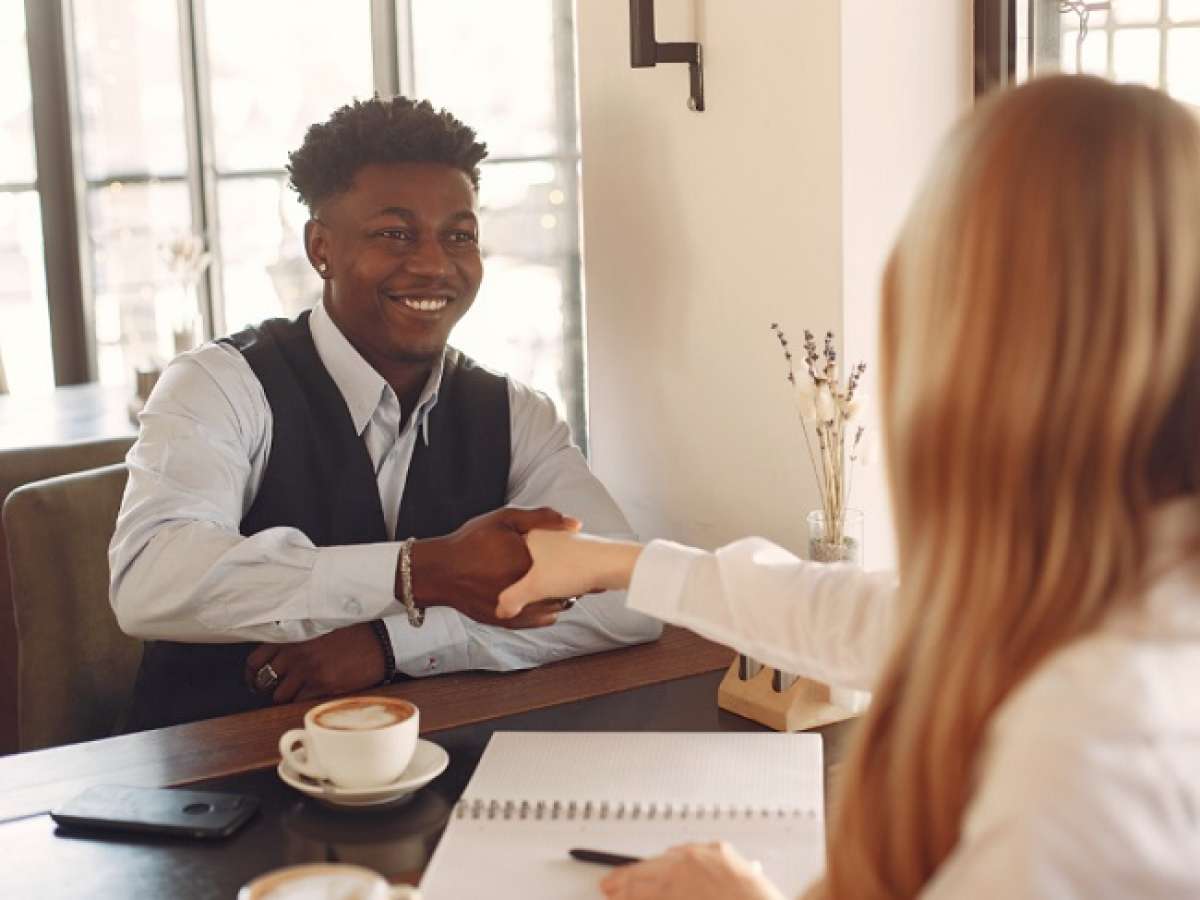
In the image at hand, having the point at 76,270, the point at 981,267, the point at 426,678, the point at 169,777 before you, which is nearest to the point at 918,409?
the point at 981,267

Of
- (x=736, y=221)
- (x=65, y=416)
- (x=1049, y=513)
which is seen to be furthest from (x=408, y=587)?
(x=65, y=416)

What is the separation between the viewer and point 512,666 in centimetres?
163

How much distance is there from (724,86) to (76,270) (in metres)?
3.02

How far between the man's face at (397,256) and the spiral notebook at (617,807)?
2.64 ft

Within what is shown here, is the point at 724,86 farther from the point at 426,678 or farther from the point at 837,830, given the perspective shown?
the point at 837,830

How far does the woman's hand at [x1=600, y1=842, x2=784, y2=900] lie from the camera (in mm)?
955

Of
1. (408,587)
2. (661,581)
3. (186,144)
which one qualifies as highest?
(186,144)

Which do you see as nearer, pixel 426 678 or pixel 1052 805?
pixel 1052 805

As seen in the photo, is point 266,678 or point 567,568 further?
point 266,678

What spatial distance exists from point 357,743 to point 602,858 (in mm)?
246

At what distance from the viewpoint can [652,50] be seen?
6.12 feet

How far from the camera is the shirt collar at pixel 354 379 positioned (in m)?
1.95

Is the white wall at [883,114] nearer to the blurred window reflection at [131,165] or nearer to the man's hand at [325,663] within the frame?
the man's hand at [325,663]

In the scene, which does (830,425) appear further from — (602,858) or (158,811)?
(158,811)
